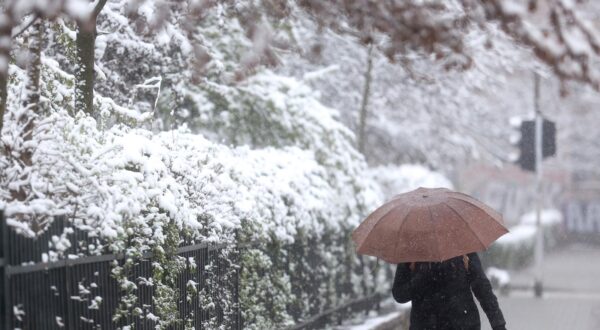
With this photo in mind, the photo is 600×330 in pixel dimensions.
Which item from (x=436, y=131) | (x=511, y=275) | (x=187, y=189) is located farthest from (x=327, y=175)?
(x=511, y=275)

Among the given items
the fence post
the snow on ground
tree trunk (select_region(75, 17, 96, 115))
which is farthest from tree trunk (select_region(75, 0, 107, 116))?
the snow on ground

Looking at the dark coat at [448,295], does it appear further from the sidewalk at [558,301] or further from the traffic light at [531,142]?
the traffic light at [531,142]

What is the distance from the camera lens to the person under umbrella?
22.5 feet

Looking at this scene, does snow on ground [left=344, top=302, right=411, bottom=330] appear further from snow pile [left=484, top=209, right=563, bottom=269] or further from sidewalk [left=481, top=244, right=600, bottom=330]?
snow pile [left=484, top=209, right=563, bottom=269]

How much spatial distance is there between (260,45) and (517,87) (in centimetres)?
3777

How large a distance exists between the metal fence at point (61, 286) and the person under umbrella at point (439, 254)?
4.84ft

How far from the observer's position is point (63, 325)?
5.48m

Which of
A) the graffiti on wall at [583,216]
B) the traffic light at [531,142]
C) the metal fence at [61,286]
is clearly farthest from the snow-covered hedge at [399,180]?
the graffiti on wall at [583,216]

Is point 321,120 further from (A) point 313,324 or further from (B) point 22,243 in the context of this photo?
(B) point 22,243

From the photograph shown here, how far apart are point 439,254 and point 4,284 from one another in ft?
9.58

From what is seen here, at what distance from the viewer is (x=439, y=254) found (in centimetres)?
676

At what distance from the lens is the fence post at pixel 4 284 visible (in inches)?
196

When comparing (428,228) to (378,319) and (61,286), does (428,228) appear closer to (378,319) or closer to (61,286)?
(61,286)

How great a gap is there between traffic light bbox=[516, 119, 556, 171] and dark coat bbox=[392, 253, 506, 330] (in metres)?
13.3
